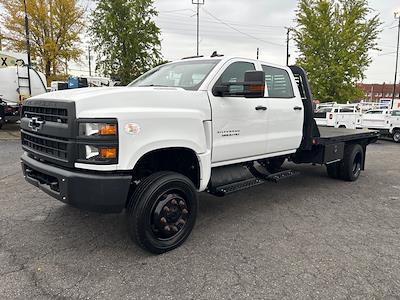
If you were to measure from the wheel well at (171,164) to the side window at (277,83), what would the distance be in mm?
1645

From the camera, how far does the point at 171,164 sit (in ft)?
12.5

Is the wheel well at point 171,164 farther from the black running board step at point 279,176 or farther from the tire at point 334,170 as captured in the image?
the tire at point 334,170

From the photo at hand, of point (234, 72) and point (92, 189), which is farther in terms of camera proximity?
point (234, 72)

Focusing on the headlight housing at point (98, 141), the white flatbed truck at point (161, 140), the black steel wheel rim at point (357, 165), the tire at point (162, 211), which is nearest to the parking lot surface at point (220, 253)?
the tire at point (162, 211)

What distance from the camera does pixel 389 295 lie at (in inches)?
110

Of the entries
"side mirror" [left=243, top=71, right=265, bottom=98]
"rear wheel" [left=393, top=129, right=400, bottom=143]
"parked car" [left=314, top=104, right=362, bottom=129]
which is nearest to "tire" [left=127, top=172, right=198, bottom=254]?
"side mirror" [left=243, top=71, right=265, bottom=98]

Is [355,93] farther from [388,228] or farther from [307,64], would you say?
[388,228]

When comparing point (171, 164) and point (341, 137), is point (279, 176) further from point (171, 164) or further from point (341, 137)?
point (171, 164)

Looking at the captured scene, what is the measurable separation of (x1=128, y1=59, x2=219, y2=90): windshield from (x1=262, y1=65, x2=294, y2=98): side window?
103 centimetres

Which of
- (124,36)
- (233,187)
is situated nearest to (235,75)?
(233,187)

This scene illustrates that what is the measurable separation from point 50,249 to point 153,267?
1149mm

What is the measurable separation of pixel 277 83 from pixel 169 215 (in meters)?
2.71

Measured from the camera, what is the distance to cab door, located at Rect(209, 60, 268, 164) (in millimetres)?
3885

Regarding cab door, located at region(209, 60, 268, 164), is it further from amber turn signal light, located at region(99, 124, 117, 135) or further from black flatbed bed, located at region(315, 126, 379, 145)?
black flatbed bed, located at region(315, 126, 379, 145)
